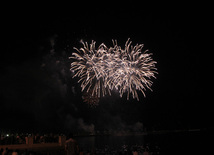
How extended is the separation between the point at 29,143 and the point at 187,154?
97.3 ft

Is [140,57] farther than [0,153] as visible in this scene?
Yes

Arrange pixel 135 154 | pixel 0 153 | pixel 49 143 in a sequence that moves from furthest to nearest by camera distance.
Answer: pixel 49 143 < pixel 0 153 < pixel 135 154

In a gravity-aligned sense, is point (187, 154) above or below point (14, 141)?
below

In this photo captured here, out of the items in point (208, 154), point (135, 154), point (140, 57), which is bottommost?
point (208, 154)

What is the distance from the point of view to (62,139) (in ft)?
79.8

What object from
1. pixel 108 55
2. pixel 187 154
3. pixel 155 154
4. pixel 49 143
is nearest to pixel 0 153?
pixel 49 143

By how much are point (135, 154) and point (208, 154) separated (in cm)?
3295

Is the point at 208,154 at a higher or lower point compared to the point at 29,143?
lower

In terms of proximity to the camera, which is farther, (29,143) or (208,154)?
(208,154)

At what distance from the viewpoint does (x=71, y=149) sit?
10406 mm

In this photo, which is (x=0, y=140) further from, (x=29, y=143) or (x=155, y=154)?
(x=155, y=154)

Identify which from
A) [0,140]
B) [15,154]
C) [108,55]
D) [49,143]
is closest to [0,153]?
[15,154]

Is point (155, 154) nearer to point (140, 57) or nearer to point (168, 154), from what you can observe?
point (168, 154)

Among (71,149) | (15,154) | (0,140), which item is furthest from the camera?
(0,140)
